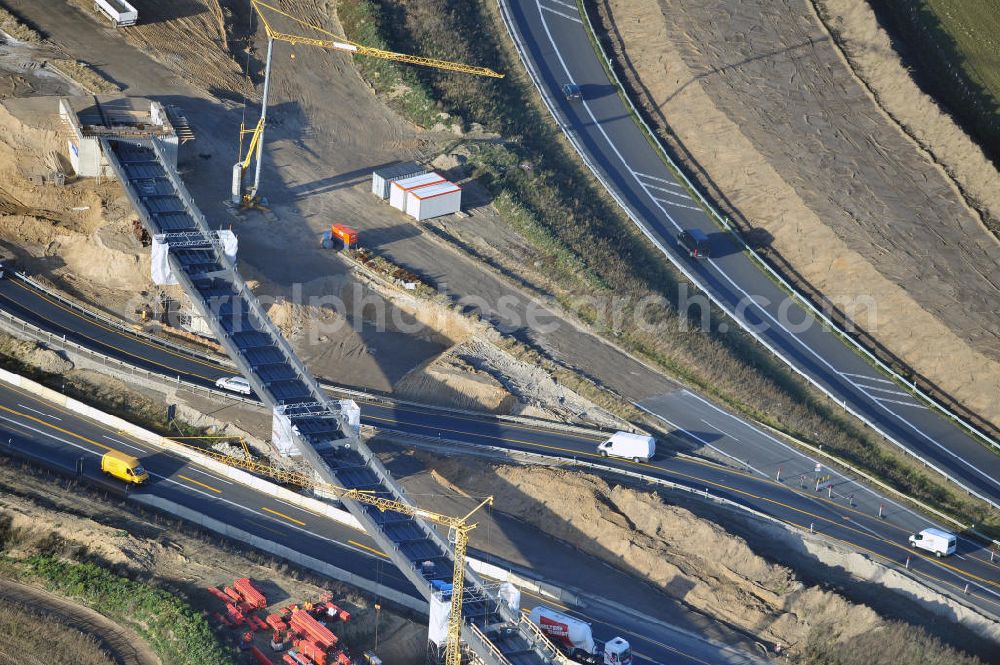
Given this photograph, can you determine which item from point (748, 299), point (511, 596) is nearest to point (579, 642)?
point (511, 596)

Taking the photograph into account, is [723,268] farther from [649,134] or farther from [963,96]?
[963,96]

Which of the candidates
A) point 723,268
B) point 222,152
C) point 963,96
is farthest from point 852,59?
point 222,152

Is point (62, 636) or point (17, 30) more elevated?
point (17, 30)

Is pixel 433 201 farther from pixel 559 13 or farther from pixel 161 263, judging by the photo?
pixel 559 13

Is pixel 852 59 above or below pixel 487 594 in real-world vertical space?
above

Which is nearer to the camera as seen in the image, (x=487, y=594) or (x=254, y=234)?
(x=487, y=594)

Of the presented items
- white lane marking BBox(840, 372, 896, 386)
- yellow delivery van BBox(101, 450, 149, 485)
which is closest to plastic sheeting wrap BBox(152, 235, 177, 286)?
yellow delivery van BBox(101, 450, 149, 485)

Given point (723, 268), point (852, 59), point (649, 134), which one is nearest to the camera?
point (723, 268)
